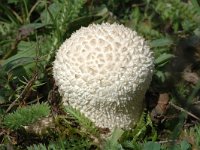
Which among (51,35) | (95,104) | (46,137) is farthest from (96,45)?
(51,35)

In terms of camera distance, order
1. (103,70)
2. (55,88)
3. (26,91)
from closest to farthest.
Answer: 1. (103,70)
2. (26,91)
3. (55,88)

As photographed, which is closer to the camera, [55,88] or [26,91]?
[26,91]

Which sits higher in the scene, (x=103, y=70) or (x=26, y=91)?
(x=103, y=70)

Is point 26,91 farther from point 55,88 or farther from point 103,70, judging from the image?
point 103,70

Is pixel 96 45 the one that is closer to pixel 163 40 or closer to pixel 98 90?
pixel 98 90

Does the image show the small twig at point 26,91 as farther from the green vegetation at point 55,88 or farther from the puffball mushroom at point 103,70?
the puffball mushroom at point 103,70

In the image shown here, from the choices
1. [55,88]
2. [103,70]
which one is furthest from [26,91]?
[103,70]

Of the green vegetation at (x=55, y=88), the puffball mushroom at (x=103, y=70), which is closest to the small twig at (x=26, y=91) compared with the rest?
the green vegetation at (x=55, y=88)

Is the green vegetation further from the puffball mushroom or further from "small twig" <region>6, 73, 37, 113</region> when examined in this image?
the puffball mushroom
